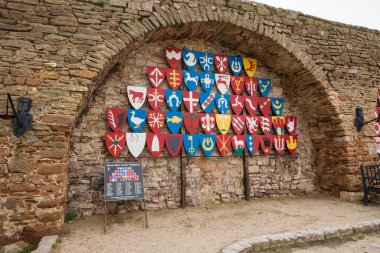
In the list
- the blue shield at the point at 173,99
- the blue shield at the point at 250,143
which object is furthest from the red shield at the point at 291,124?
the blue shield at the point at 173,99

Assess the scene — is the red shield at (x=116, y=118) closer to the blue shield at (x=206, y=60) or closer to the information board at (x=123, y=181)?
the information board at (x=123, y=181)

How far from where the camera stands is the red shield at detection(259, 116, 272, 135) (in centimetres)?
532

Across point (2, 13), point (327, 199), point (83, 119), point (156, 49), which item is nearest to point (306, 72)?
point (327, 199)

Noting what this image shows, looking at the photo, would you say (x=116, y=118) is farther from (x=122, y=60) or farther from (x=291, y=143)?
(x=291, y=143)

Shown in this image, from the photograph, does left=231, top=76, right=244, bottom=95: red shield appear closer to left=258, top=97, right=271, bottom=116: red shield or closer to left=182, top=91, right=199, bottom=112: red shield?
left=258, top=97, right=271, bottom=116: red shield

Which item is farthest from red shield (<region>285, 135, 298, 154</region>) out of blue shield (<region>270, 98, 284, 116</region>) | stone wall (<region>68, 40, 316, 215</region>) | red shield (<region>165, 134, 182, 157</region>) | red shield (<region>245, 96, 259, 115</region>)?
red shield (<region>165, 134, 182, 157</region>)

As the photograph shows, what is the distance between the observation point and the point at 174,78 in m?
4.80

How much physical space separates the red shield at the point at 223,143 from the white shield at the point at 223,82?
3.07ft

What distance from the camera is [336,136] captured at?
5.32 metres

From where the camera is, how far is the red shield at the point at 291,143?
5469 mm

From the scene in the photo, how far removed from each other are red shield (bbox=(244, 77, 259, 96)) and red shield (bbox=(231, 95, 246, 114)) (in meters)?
0.26

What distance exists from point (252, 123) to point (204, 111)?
1.10 meters

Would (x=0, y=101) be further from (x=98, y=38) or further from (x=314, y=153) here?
(x=314, y=153)

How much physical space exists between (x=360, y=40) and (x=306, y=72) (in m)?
1.73
